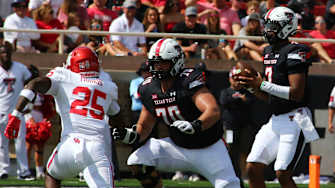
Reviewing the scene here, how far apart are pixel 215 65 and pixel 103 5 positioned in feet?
6.77

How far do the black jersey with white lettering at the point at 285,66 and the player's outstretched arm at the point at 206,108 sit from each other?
1170 mm

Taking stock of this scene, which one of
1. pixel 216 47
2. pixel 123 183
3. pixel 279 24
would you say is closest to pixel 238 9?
pixel 216 47

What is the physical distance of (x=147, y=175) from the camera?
6105 millimetres

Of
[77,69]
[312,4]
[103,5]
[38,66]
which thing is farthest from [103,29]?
[77,69]

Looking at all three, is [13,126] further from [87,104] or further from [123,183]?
[123,183]

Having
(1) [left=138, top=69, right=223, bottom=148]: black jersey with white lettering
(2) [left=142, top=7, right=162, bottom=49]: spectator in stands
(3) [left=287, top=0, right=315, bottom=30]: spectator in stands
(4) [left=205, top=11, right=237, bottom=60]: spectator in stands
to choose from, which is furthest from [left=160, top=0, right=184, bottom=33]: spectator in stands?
(1) [left=138, top=69, right=223, bottom=148]: black jersey with white lettering

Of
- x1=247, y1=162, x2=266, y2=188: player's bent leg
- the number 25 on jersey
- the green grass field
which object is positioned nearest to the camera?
the number 25 on jersey

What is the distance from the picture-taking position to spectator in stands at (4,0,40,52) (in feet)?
37.6

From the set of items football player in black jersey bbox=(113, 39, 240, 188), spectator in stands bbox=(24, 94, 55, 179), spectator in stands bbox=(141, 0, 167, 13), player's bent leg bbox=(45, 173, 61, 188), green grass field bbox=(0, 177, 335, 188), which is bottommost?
green grass field bbox=(0, 177, 335, 188)

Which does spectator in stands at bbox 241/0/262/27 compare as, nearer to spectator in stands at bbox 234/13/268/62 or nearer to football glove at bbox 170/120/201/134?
spectator in stands at bbox 234/13/268/62

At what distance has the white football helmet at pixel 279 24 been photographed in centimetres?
704

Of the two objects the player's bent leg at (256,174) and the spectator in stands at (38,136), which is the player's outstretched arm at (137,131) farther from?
the spectator in stands at (38,136)

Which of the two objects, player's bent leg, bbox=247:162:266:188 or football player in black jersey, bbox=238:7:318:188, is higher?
football player in black jersey, bbox=238:7:318:188

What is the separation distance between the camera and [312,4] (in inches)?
536
